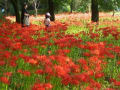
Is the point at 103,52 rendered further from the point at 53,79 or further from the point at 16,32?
the point at 16,32

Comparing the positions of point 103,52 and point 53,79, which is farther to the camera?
point 103,52

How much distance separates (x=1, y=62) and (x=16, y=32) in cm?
471

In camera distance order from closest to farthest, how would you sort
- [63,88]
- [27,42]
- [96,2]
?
[63,88], [27,42], [96,2]

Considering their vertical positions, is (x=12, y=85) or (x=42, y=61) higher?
(x=42, y=61)

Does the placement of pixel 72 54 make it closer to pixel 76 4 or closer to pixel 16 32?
pixel 16 32

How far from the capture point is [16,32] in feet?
35.0

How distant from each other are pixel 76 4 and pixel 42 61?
2161 inches

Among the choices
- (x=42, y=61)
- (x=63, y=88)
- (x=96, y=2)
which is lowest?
(x=63, y=88)

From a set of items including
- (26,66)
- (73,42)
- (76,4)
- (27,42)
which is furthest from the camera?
(76,4)

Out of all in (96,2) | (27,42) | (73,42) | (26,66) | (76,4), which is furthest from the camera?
(76,4)

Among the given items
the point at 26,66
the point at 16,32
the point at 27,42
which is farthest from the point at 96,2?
the point at 26,66

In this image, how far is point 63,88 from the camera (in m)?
5.93

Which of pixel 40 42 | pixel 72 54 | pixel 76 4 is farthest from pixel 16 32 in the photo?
pixel 76 4

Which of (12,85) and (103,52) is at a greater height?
(103,52)
